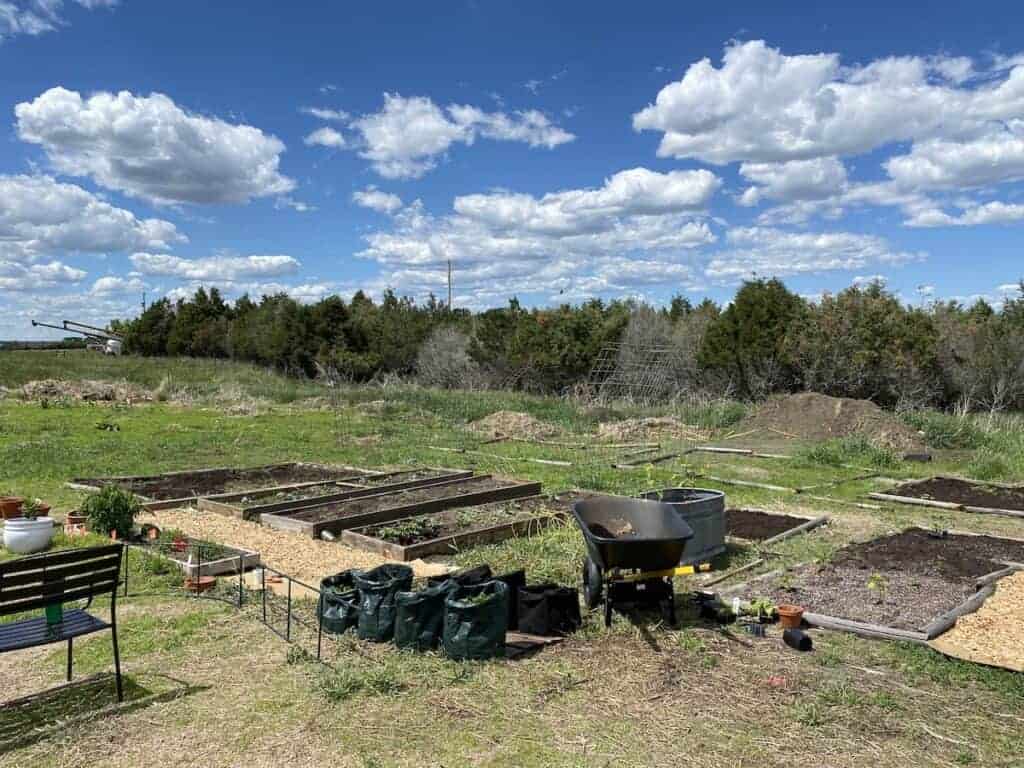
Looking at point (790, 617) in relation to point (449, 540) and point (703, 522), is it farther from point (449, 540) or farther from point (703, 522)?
point (449, 540)

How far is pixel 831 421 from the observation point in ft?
61.7

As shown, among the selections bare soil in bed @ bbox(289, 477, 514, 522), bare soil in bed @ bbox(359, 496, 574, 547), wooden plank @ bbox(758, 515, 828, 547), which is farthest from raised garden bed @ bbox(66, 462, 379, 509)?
wooden plank @ bbox(758, 515, 828, 547)

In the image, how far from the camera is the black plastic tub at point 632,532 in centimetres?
566

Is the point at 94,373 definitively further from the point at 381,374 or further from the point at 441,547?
the point at 441,547

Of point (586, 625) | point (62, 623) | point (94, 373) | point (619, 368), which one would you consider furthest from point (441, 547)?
point (94, 373)

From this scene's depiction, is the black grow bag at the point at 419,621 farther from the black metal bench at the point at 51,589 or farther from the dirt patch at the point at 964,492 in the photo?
the dirt patch at the point at 964,492

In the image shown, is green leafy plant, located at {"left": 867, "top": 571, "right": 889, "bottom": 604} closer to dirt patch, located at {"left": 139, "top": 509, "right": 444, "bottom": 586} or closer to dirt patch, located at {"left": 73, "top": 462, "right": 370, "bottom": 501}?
dirt patch, located at {"left": 139, "top": 509, "right": 444, "bottom": 586}

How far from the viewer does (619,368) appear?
1017 inches

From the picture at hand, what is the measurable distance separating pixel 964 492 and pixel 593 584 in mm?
8698

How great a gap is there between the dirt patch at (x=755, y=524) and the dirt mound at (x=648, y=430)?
27.4 feet

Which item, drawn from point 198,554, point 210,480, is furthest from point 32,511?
point 210,480

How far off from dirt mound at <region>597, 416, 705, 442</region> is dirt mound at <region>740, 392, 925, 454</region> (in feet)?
5.14

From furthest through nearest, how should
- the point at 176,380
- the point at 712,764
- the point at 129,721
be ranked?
the point at 176,380 < the point at 129,721 < the point at 712,764

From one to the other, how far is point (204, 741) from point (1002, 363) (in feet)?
73.1
